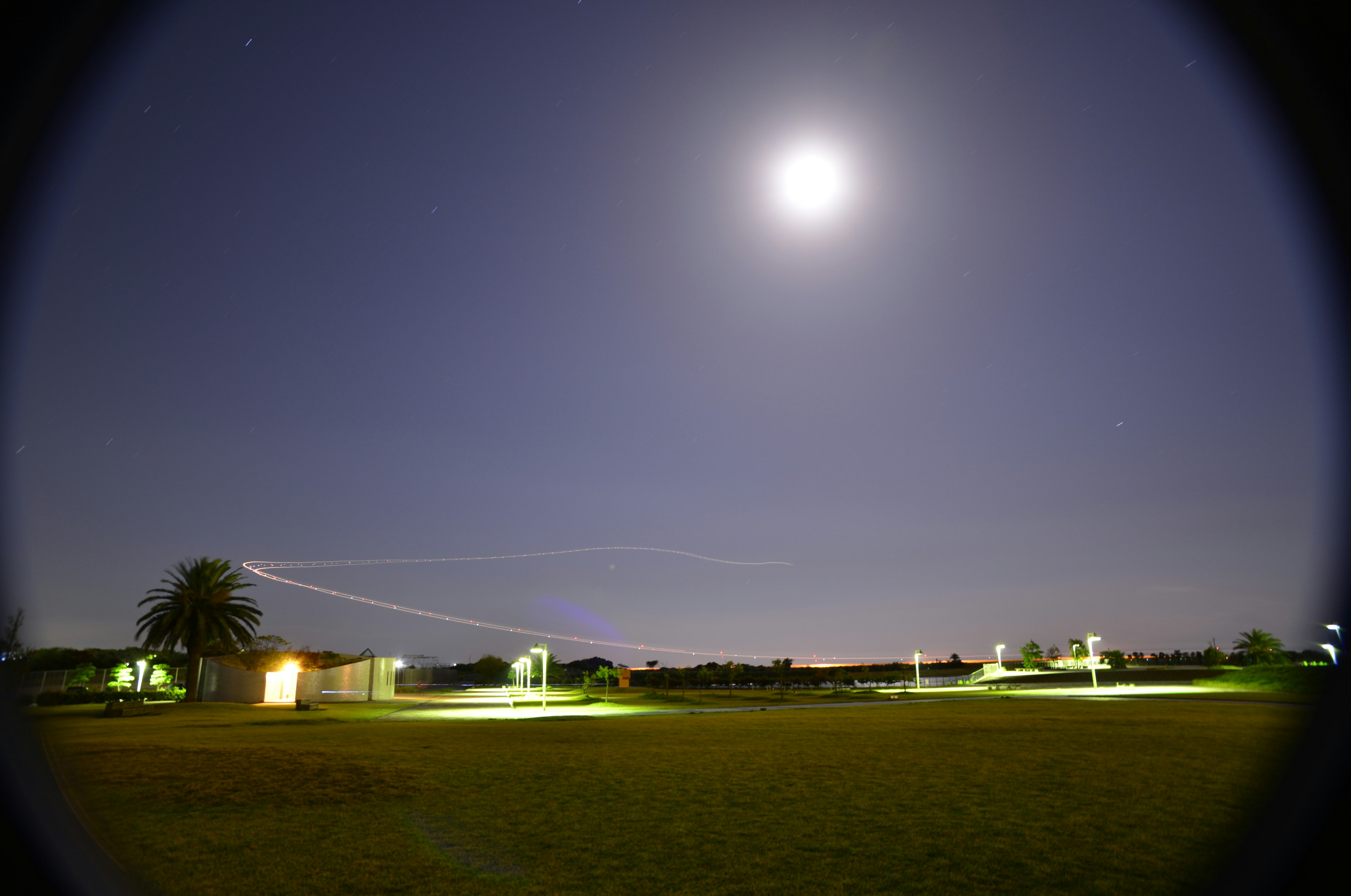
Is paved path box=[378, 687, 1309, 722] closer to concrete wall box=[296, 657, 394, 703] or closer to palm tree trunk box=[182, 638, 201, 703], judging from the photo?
concrete wall box=[296, 657, 394, 703]

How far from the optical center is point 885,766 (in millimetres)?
13961

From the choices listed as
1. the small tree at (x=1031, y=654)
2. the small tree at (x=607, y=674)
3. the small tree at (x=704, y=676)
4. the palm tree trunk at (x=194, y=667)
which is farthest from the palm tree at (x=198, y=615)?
the small tree at (x=1031, y=654)

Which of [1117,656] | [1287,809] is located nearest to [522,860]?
[1287,809]

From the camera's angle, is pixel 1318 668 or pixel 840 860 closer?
pixel 1318 668

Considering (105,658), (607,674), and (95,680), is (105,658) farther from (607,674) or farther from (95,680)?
(607,674)

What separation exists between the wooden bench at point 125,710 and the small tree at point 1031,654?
10278 cm

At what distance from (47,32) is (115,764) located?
644 inches

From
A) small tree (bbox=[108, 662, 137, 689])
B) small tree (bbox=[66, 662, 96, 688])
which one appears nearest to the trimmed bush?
small tree (bbox=[108, 662, 137, 689])

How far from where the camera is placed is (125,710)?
30.2 m

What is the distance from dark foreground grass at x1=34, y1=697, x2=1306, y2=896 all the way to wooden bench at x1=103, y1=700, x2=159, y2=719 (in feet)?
42.3

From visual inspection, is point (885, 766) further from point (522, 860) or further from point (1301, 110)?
point (1301, 110)

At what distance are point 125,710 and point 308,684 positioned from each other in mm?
18864

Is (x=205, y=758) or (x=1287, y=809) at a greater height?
(x=1287, y=809)

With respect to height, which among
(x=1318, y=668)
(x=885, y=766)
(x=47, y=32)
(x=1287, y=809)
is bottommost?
(x=885, y=766)
